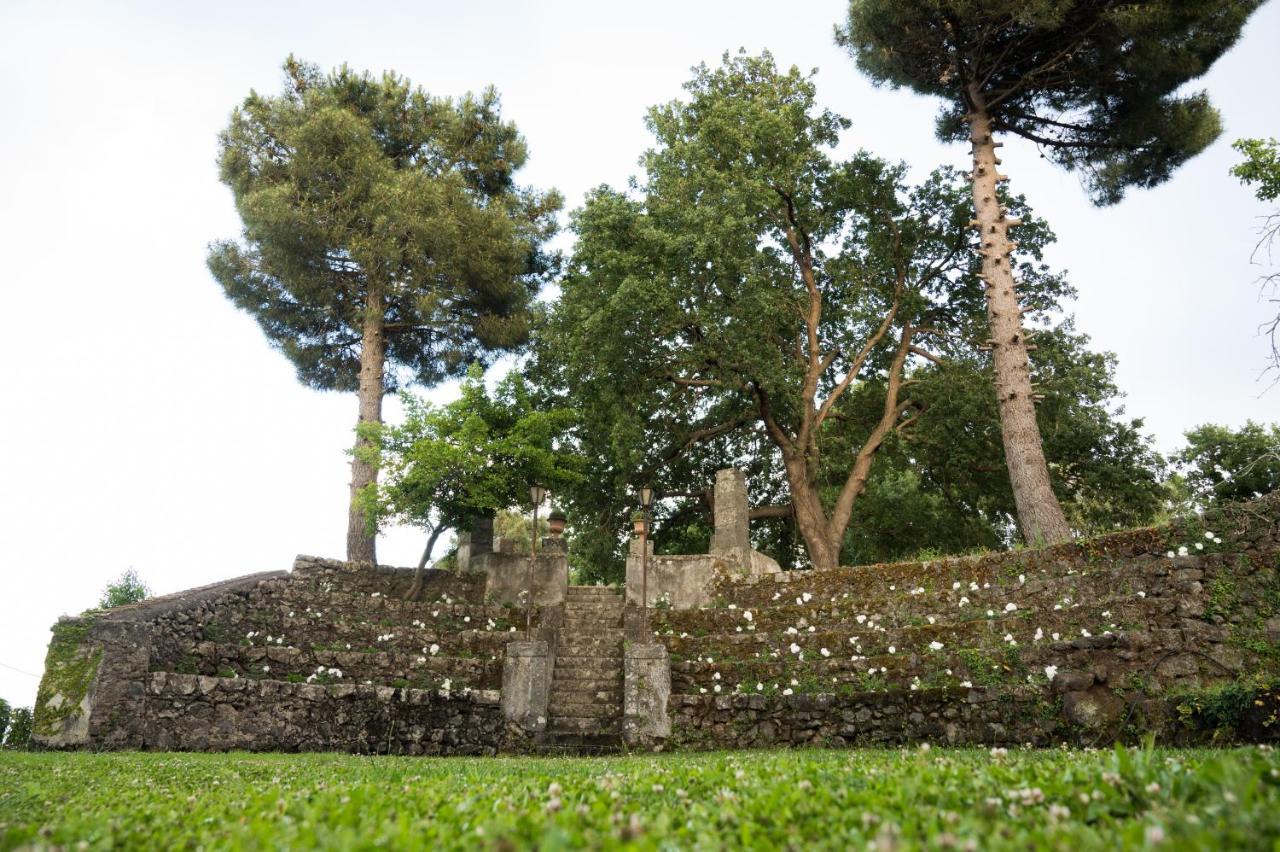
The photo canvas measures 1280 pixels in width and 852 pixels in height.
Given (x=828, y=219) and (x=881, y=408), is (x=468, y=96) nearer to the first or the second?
(x=828, y=219)

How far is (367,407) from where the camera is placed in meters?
18.7

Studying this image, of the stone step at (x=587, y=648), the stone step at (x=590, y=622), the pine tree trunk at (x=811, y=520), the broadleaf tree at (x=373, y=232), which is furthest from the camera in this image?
the broadleaf tree at (x=373, y=232)

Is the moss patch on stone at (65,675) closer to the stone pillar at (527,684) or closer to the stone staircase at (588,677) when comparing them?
the stone pillar at (527,684)

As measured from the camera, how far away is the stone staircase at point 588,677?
11.2 meters

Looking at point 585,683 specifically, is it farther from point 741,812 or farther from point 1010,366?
point 741,812

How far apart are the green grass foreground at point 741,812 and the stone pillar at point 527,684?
7.10 m

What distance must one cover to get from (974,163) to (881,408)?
6.74 m

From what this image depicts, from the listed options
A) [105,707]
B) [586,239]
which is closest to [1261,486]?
[586,239]

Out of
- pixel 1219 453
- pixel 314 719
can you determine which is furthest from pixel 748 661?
pixel 1219 453

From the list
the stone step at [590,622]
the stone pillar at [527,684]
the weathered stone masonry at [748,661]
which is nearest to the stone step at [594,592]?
the stone step at [590,622]

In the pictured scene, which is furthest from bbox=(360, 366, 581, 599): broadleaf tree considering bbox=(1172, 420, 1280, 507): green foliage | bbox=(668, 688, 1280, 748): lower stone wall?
bbox=(1172, 420, 1280, 507): green foliage

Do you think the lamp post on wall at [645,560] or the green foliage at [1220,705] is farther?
the lamp post on wall at [645,560]

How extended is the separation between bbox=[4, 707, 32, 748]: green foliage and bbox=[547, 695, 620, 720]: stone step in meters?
7.47

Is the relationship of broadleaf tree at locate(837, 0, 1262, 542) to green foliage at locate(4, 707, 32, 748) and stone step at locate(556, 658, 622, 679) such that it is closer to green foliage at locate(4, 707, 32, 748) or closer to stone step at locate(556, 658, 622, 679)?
stone step at locate(556, 658, 622, 679)
